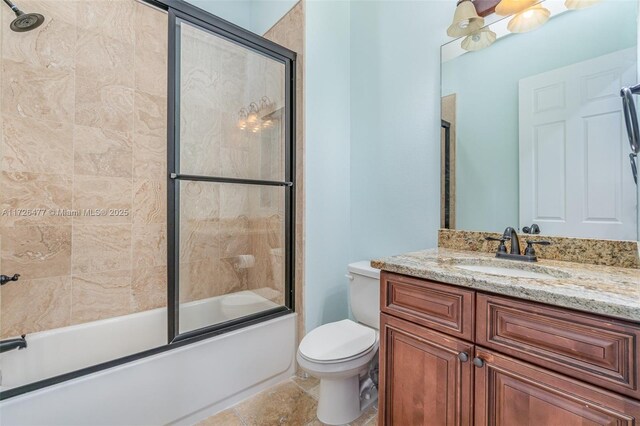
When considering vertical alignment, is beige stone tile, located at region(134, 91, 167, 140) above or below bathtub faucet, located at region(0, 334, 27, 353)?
above

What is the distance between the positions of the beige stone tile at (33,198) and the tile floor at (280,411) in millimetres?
1465

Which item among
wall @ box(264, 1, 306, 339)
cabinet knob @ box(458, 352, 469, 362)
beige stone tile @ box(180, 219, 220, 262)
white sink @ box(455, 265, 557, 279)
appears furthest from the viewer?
wall @ box(264, 1, 306, 339)

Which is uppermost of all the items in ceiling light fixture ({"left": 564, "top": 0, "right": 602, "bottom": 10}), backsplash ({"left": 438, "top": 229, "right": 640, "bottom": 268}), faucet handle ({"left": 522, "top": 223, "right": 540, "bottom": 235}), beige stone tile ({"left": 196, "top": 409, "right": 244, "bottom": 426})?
ceiling light fixture ({"left": 564, "top": 0, "right": 602, "bottom": 10})

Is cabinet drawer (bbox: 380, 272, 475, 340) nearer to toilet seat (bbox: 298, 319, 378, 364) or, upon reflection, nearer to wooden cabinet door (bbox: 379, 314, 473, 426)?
wooden cabinet door (bbox: 379, 314, 473, 426)

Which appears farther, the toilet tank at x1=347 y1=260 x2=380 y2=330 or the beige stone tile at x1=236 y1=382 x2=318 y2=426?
the toilet tank at x1=347 y1=260 x2=380 y2=330

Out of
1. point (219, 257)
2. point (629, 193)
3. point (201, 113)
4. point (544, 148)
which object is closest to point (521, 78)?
point (544, 148)

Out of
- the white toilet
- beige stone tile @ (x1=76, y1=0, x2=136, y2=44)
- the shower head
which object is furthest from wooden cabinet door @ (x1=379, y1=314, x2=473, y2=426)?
beige stone tile @ (x1=76, y1=0, x2=136, y2=44)

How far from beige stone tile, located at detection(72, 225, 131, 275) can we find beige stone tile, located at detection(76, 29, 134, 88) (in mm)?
941

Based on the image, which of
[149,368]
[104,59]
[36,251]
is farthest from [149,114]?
[149,368]

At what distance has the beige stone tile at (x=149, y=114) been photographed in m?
1.98

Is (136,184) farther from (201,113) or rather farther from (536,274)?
(536,274)

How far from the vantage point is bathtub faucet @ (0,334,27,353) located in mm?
1435

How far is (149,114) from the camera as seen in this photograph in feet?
6.66

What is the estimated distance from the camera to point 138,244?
6.51 feet
